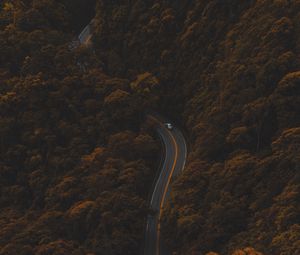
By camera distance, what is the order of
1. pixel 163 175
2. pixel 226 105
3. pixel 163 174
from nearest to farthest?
pixel 226 105 → pixel 163 175 → pixel 163 174

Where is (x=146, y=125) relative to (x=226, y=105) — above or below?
above

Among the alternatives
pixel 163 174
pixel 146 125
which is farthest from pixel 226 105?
pixel 146 125

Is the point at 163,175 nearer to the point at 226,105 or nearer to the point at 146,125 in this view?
the point at 146,125

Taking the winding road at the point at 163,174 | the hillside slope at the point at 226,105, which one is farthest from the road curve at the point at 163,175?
the hillside slope at the point at 226,105

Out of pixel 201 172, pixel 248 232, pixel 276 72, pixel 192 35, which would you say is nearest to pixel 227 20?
pixel 192 35

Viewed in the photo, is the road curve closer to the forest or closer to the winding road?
the winding road

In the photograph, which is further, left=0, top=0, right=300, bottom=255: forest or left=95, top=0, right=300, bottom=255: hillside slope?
left=0, top=0, right=300, bottom=255: forest

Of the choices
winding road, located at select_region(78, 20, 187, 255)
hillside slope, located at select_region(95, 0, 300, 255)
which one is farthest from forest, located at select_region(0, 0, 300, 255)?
winding road, located at select_region(78, 20, 187, 255)
